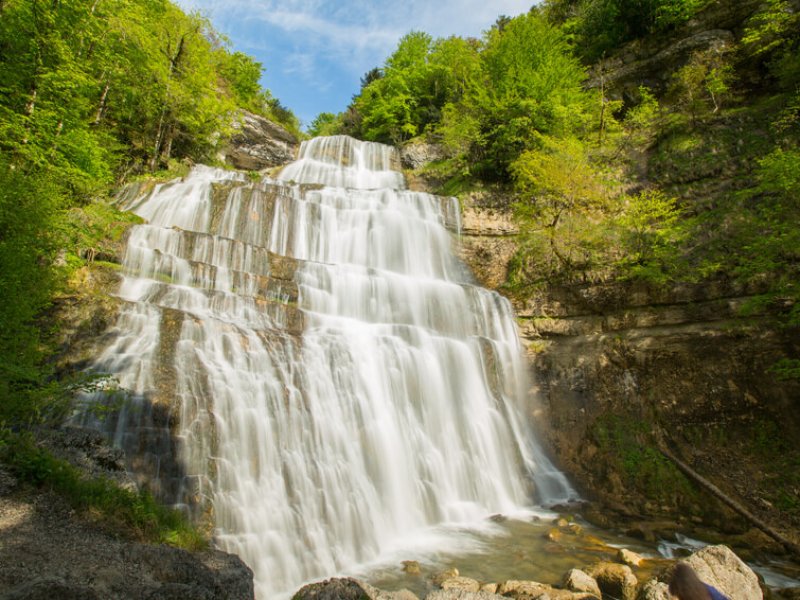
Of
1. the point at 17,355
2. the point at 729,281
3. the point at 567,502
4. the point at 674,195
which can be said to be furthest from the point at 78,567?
the point at 674,195

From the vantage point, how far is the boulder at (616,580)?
6077 millimetres

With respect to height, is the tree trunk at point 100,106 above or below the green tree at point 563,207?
above

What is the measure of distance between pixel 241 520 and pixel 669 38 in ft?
88.4

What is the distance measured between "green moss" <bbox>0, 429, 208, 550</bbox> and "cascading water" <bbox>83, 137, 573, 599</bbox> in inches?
71.6

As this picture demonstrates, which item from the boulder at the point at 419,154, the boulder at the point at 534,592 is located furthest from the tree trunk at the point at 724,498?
the boulder at the point at 419,154

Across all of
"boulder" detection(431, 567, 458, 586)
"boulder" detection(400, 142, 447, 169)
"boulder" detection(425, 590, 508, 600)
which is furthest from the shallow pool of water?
"boulder" detection(400, 142, 447, 169)

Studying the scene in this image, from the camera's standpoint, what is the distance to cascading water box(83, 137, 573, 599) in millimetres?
6871

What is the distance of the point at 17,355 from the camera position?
5.38 meters

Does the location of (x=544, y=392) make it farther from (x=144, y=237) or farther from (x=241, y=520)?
(x=144, y=237)

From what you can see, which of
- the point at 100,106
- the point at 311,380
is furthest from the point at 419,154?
the point at 311,380

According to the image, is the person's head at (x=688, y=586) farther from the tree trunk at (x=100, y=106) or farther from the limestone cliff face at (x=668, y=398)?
the tree trunk at (x=100, y=106)

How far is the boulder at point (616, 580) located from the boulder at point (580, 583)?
181mm

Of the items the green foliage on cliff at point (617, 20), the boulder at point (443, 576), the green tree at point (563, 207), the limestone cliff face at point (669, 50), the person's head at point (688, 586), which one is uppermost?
the green foliage on cliff at point (617, 20)

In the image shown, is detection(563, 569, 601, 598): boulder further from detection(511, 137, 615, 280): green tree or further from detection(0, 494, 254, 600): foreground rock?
detection(511, 137, 615, 280): green tree
